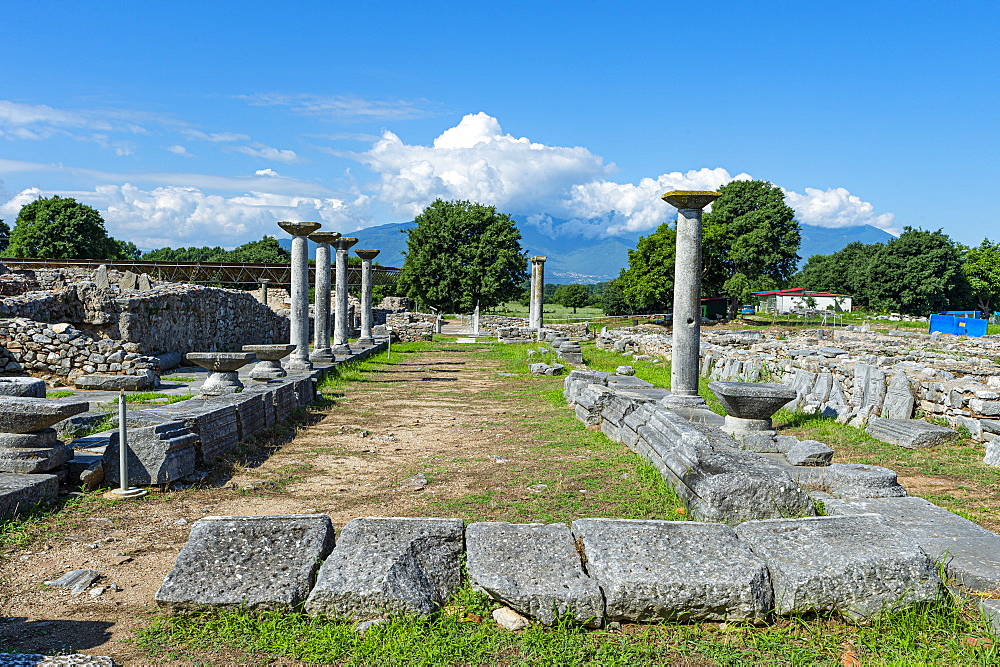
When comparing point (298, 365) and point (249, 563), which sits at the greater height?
point (298, 365)

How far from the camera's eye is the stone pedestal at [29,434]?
6.09 meters

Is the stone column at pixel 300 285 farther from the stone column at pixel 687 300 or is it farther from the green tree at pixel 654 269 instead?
the green tree at pixel 654 269

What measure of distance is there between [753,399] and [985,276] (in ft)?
225

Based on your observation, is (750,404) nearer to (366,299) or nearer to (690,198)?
(690,198)

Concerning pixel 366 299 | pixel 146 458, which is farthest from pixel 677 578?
pixel 366 299

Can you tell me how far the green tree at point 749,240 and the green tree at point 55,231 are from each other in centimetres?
4944

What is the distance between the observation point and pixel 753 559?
417cm

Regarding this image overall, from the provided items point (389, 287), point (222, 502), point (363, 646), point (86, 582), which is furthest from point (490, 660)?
point (389, 287)

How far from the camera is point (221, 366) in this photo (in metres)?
11.7

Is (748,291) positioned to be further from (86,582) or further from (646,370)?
(86,582)

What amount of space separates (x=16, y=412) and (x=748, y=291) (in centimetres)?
4322

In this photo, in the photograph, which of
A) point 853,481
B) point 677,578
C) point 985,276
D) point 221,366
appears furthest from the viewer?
point 985,276

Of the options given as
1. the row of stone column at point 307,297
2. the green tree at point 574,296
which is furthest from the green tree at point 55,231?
the green tree at point 574,296

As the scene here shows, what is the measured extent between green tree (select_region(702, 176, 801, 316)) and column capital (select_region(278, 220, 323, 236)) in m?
33.3
